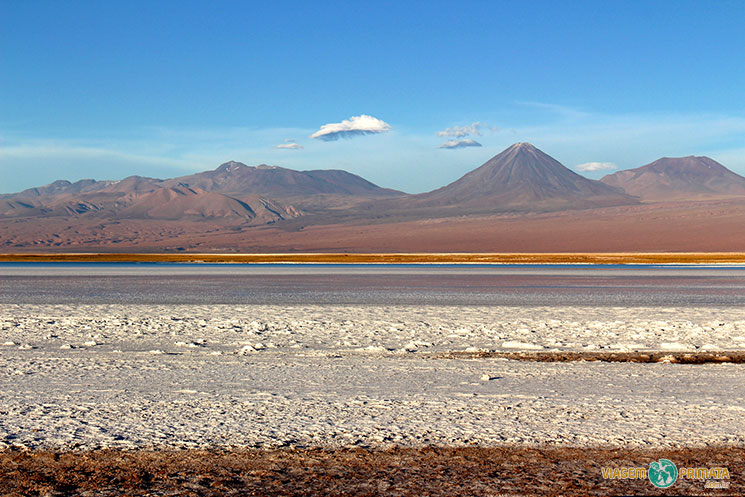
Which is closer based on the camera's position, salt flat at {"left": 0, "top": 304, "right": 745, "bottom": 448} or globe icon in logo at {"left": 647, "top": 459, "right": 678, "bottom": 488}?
globe icon in logo at {"left": 647, "top": 459, "right": 678, "bottom": 488}

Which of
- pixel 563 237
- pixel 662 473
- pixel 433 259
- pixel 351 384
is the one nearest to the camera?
pixel 662 473

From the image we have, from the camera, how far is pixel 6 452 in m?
7.00

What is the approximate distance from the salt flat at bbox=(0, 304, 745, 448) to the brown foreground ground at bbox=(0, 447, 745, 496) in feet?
1.12

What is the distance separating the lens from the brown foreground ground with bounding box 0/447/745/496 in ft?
19.9

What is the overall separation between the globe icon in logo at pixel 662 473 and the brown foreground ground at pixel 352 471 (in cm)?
7

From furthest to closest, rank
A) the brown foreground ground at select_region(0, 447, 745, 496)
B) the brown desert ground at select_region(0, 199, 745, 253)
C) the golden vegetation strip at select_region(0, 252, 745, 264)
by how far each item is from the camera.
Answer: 1. the brown desert ground at select_region(0, 199, 745, 253)
2. the golden vegetation strip at select_region(0, 252, 745, 264)
3. the brown foreground ground at select_region(0, 447, 745, 496)

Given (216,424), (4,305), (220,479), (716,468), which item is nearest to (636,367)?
(716,468)

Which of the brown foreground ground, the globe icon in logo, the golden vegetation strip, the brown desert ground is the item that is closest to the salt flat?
the brown foreground ground

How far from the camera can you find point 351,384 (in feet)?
33.6

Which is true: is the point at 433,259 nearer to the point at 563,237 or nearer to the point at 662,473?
the point at 662,473

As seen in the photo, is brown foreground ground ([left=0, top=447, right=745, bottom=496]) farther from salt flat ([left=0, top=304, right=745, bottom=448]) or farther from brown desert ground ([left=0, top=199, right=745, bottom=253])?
brown desert ground ([left=0, top=199, right=745, bottom=253])

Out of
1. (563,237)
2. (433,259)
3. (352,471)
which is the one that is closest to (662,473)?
(352,471)

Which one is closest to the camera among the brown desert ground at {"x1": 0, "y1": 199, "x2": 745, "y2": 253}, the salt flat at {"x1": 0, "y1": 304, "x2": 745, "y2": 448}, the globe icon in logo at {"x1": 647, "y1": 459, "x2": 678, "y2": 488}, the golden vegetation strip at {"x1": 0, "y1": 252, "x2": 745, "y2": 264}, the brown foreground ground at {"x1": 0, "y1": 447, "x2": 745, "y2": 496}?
the brown foreground ground at {"x1": 0, "y1": 447, "x2": 745, "y2": 496}

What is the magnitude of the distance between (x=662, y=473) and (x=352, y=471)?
260cm
